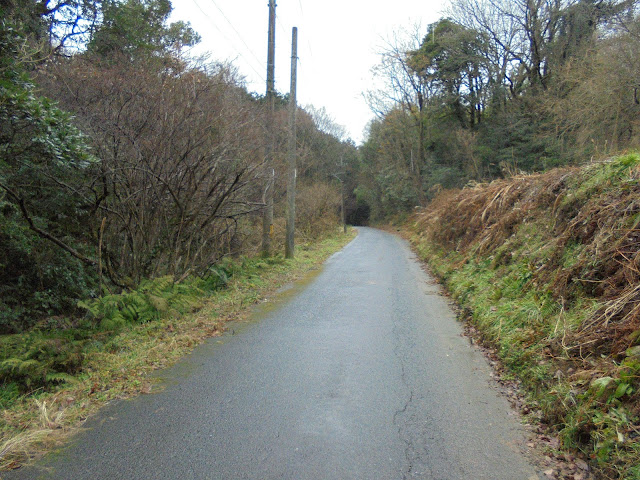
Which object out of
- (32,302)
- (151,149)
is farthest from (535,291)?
(32,302)

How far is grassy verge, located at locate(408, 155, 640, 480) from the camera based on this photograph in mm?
3607

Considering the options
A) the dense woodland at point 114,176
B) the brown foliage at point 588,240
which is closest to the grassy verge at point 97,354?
the dense woodland at point 114,176

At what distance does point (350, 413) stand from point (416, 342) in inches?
105

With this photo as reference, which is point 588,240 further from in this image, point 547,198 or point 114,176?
point 114,176

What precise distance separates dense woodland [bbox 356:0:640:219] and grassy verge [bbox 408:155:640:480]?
5.61 meters

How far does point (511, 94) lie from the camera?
3134 centimetres

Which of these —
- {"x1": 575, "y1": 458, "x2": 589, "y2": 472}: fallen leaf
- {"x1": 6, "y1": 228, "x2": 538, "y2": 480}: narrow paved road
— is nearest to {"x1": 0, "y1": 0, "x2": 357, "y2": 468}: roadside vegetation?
{"x1": 6, "y1": 228, "x2": 538, "y2": 480}: narrow paved road

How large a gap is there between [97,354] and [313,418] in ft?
10.3

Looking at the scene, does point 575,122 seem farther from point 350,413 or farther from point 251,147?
point 350,413

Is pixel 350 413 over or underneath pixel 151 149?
underneath

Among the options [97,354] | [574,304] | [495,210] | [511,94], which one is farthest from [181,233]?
[511,94]

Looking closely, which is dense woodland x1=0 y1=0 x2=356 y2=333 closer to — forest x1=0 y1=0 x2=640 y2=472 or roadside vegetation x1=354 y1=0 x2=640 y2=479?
forest x1=0 y1=0 x2=640 y2=472

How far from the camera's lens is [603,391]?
372 centimetres

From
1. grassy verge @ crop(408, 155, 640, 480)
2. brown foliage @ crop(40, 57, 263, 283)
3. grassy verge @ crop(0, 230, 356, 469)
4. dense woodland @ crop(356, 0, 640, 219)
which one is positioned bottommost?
grassy verge @ crop(0, 230, 356, 469)
